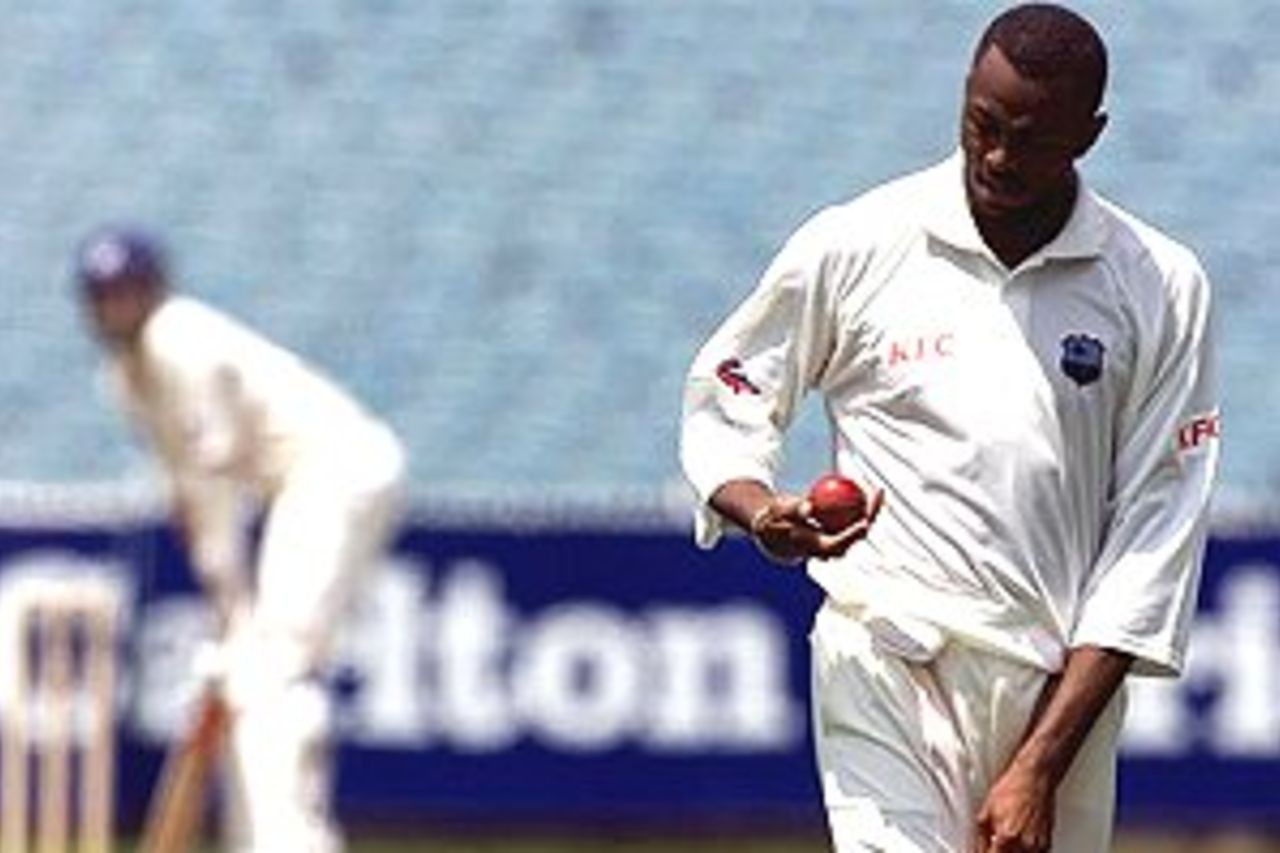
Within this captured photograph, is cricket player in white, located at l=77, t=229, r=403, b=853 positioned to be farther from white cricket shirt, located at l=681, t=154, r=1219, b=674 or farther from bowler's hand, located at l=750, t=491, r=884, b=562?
bowler's hand, located at l=750, t=491, r=884, b=562

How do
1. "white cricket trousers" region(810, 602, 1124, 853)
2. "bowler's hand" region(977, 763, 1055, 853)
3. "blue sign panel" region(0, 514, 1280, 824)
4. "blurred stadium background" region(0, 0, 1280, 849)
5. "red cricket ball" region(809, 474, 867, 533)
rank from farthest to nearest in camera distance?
"blurred stadium background" region(0, 0, 1280, 849)
"blue sign panel" region(0, 514, 1280, 824)
"white cricket trousers" region(810, 602, 1124, 853)
"bowler's hand" region(977, 763, 1055, 853)
"red cricket ball" region(809, 474, 867, 533)

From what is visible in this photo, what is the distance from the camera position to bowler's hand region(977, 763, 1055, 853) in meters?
6.16

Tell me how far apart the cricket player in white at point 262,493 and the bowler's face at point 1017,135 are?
5.85m

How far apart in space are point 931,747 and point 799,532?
0.44 m

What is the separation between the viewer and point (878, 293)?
6.24 meters

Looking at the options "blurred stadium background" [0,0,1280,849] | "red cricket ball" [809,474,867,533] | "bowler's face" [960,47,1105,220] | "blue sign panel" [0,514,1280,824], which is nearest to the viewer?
"red cricket ball" [809,474,867,533]

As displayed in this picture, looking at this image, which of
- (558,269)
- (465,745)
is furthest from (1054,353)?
(558,269)

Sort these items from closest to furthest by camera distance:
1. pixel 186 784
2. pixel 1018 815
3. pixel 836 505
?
pixel 836 505 → pixel 1018 815 → pixel 186 784

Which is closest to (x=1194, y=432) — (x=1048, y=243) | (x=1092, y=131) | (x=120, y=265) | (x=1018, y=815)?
(x=1048, y=243)

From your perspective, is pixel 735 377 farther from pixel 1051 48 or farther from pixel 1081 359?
pixel 1051 48

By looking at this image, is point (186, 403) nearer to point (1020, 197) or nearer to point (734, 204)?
point (734, 204)

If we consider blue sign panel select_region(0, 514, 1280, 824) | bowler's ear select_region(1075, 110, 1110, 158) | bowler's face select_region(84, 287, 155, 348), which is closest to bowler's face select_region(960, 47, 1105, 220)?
bowler's ear select_region(1075, 110, 1110, 158)

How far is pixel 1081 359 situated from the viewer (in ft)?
20.3

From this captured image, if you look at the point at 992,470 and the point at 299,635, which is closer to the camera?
the point at 992,470
